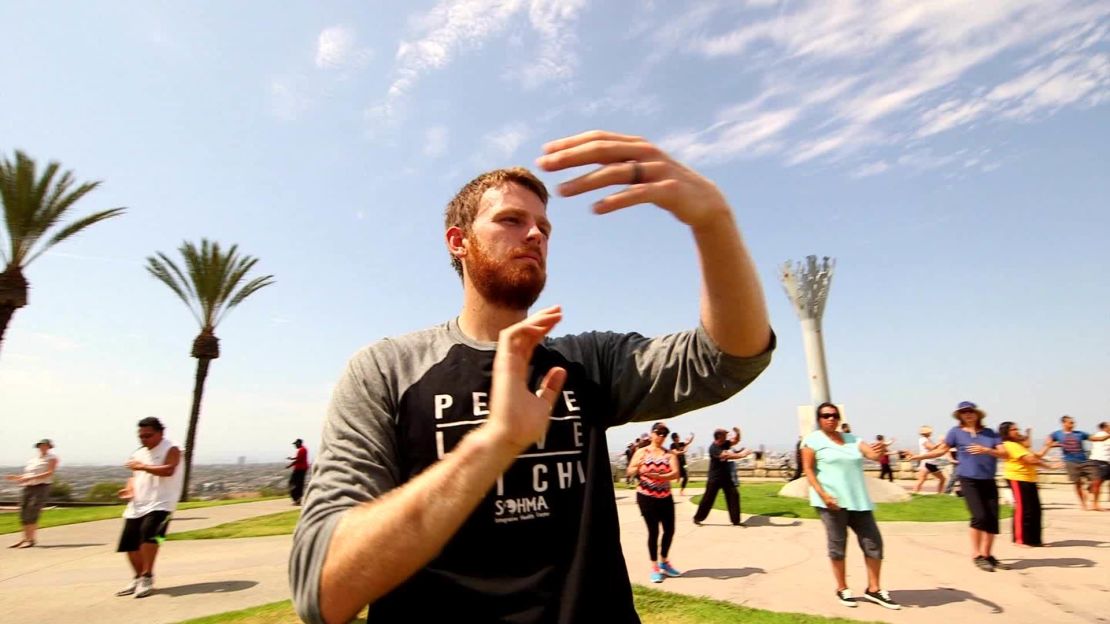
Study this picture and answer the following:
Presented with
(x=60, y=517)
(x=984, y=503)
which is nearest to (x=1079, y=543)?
(x=984, y=503)

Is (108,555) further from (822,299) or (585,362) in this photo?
(822,299)

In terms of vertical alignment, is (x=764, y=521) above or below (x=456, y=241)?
below

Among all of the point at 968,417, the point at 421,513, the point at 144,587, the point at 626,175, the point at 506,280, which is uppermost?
the point at 626,175

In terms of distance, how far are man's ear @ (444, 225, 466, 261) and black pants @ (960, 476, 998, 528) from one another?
25.6ft

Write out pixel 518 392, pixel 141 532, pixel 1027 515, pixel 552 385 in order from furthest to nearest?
pixel 1027 515, pixel 141 532, pixel 552 385, pixel 518 392

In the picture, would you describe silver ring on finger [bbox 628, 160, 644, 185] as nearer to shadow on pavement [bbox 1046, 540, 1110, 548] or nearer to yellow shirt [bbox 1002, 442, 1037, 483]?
yellow shirt [bbox 1002, 442, 1037, 483]

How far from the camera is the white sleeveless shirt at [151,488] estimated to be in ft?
21.4

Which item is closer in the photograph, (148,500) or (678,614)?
(678,614)

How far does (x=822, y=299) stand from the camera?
23734mm

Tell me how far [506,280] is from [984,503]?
796 centimetres

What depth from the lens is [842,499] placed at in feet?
18.9

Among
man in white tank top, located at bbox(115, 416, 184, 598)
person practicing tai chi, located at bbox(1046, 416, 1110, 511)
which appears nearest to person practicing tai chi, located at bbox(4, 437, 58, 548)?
man in white tank top, located at bbox(115, 416, 184, 598)

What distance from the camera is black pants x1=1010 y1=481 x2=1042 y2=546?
801 cm

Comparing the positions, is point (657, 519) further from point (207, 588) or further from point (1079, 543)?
point (1079, 543)
